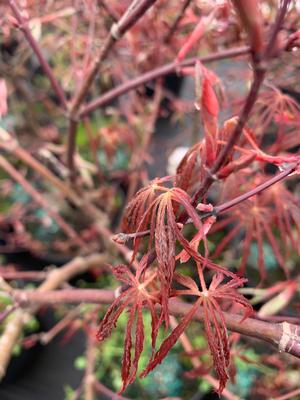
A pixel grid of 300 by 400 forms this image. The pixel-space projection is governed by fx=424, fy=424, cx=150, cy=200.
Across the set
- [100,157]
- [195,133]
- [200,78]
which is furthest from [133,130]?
[200,78]

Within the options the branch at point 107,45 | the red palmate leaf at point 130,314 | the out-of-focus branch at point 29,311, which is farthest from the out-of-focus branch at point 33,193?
the red palmate leaf at point 130,314

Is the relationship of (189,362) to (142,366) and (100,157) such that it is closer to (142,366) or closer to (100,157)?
(142,366)

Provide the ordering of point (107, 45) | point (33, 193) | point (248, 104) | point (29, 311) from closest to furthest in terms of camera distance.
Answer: point (248, 104)
point (107, 45)
point (29, 311)
point (33, 193)

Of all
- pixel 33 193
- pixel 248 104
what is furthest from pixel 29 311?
pixel 248 104

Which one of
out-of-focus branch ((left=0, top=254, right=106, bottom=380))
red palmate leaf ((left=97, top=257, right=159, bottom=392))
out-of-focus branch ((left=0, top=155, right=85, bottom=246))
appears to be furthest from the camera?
out-of-focus branch ((left=0, top=155, right=85, bottom=246))

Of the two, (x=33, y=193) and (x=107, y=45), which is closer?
(x=107, y=45)

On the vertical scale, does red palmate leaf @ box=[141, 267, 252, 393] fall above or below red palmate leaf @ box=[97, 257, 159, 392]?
below

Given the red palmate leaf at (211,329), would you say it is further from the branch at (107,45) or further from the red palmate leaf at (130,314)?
the branch at (107,45)

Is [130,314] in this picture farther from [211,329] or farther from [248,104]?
[248,104]

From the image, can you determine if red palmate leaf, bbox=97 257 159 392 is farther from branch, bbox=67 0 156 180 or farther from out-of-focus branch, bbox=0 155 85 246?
out-of-focus branch, bbox=0 155 85 246

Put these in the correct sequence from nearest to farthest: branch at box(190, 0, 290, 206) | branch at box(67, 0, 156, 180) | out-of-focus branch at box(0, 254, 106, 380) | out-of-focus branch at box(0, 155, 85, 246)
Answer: branch at box(190, 0, 290, 206) < branch at box(67, 0, 156, 180) < out-of-focus branch at box(0, 254, 106, 380) < out-of-focus branch at box(0, 155, 85, 246)

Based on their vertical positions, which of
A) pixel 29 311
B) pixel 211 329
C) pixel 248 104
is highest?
pixel 248 104

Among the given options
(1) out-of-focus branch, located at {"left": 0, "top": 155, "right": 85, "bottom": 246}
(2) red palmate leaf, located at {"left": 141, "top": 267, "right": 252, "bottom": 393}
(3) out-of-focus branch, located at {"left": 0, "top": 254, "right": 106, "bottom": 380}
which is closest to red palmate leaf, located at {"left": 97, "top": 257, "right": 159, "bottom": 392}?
(2) red palmate leaf, located at {"left": 141, "top": 267, "right": 252, "bottom": 393}
